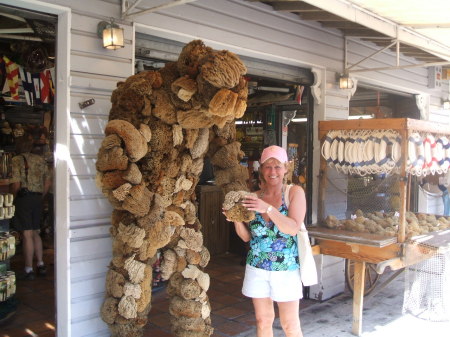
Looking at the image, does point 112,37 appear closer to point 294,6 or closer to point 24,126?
point 294,6

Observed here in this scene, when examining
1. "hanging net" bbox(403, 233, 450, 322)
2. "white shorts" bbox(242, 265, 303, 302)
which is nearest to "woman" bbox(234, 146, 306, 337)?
"white shorts" bbox(242, 265, 303, 302)

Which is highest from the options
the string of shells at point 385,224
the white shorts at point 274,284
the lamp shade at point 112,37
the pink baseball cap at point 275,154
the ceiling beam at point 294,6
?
the ceiling beam at point 294,6

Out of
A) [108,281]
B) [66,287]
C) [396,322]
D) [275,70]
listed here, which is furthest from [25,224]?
[396,322]

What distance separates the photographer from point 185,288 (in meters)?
3.39

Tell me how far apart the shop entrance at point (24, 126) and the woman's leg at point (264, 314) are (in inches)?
89.9

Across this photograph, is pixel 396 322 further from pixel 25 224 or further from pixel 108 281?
pixel 25 224

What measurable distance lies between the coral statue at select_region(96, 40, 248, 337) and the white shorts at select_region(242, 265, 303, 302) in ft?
1.29

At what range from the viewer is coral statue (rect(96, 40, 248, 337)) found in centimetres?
288

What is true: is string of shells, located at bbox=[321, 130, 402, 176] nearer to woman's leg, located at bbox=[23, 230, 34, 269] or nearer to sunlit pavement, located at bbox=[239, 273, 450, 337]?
sunlit pavement, located at bbox=[239, 273, 450, 337]

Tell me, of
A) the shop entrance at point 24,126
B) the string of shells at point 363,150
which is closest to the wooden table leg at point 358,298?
the string of shells at point 363,150

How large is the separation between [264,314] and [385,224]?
234cm

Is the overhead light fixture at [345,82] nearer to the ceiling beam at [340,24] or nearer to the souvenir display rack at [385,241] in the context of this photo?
the ceiling beam at [340,24]

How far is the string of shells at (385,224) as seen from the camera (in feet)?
16.0

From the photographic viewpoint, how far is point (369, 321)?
16.6 feet
